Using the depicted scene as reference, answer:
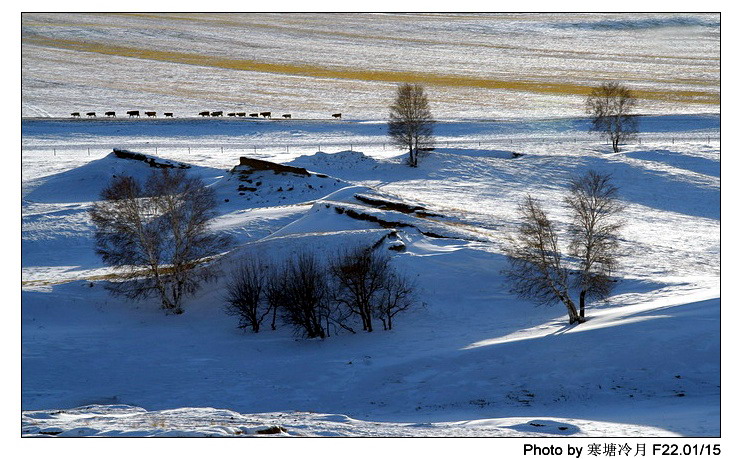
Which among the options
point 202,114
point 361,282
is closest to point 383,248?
point 361,282

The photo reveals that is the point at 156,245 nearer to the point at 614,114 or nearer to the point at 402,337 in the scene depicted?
the point at 402,337

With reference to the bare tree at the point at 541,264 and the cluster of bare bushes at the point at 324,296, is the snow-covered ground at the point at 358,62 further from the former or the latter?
the bare tree at the point at 541,264

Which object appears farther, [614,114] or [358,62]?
[358,62]

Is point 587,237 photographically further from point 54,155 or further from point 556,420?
point 54,155

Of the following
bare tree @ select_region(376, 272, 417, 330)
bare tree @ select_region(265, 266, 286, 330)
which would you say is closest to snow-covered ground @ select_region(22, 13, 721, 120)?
bare tree @ select_region(376, 272, 417, 330)

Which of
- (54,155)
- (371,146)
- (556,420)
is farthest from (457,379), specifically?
(54,155)

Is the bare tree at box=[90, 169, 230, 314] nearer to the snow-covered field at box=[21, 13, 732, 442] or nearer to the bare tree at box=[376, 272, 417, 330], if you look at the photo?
the snow-covered field at box=[21, 13, 732, 442]
